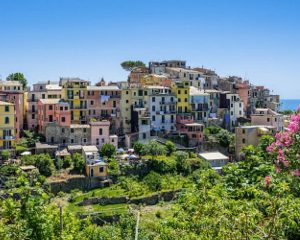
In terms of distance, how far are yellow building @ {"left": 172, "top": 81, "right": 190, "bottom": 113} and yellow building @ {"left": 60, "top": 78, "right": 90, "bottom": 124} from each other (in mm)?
10160

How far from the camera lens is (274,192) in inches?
425

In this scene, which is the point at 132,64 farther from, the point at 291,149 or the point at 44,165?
the point at 291,149

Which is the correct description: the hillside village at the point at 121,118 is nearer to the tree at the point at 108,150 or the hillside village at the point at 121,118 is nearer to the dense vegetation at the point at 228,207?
the tree at the point at 108,150

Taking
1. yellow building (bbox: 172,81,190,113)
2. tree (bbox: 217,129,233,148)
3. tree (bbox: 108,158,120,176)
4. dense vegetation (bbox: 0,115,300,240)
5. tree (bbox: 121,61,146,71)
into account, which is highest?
tree (bbox: 121,61,146,71)

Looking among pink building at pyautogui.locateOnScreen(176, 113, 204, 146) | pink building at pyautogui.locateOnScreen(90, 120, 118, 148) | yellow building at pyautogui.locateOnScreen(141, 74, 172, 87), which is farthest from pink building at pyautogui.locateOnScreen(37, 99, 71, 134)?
yellow building at pyautogui.locateOnScreen(141, 74, 172, 87)

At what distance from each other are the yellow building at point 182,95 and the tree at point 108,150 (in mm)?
11299

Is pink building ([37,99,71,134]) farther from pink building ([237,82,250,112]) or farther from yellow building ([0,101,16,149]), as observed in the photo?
pink building ([237,82,250,112])

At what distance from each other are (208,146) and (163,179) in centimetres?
987

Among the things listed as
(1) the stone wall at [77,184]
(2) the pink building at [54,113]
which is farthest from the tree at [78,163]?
(2) the pink building at [54,113]

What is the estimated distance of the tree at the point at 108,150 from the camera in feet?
147

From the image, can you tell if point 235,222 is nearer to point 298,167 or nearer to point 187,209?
point 187,209

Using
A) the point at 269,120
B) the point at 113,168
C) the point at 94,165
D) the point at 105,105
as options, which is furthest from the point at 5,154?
the point at 269,120

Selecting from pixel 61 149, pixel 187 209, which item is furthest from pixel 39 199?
pixel 61 149

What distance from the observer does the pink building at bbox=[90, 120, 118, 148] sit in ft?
155
